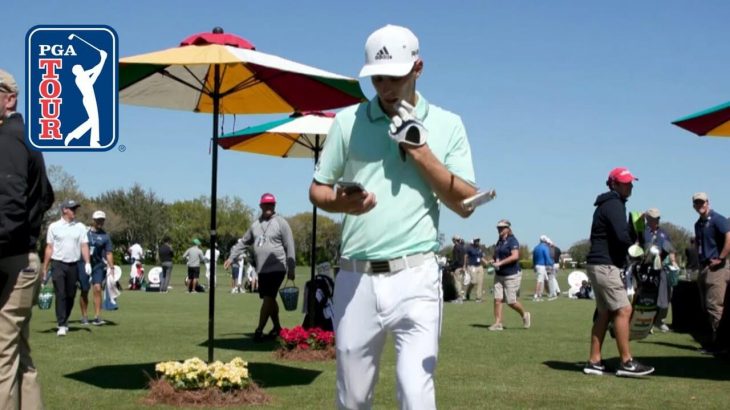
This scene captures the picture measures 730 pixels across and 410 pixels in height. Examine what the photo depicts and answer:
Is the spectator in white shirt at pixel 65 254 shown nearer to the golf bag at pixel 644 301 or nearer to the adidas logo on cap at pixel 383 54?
the golf bag at pixel 644 301

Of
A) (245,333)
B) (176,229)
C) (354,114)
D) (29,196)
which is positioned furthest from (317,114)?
(176,229)

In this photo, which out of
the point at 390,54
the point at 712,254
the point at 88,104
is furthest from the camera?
the point at 712,254

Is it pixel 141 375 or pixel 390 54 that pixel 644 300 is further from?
pixel 390 54

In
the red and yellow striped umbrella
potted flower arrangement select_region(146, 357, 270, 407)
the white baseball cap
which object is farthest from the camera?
the red and yellow striped umbrella

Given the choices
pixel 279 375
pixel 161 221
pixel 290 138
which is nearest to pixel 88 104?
pixel 279 375

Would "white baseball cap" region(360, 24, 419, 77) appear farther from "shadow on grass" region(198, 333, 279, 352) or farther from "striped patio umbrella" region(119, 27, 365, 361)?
"shadow on grass" region(198, 333, 279, 352)

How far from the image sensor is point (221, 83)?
33.7ft

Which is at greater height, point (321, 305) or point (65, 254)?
point (65, 254)

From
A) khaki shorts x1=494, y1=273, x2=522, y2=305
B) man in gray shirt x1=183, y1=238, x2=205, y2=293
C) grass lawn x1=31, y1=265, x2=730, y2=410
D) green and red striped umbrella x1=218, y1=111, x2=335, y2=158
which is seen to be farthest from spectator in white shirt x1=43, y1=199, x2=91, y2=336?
man in gray shirt x1=183, y1=238, x2=205, y2=293

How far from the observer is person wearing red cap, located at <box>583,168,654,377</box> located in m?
10.4

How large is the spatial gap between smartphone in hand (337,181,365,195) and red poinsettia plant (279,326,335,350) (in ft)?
25.6

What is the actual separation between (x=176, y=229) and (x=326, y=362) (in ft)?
408

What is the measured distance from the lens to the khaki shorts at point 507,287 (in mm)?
16734

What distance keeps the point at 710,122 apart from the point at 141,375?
6.62 meters
